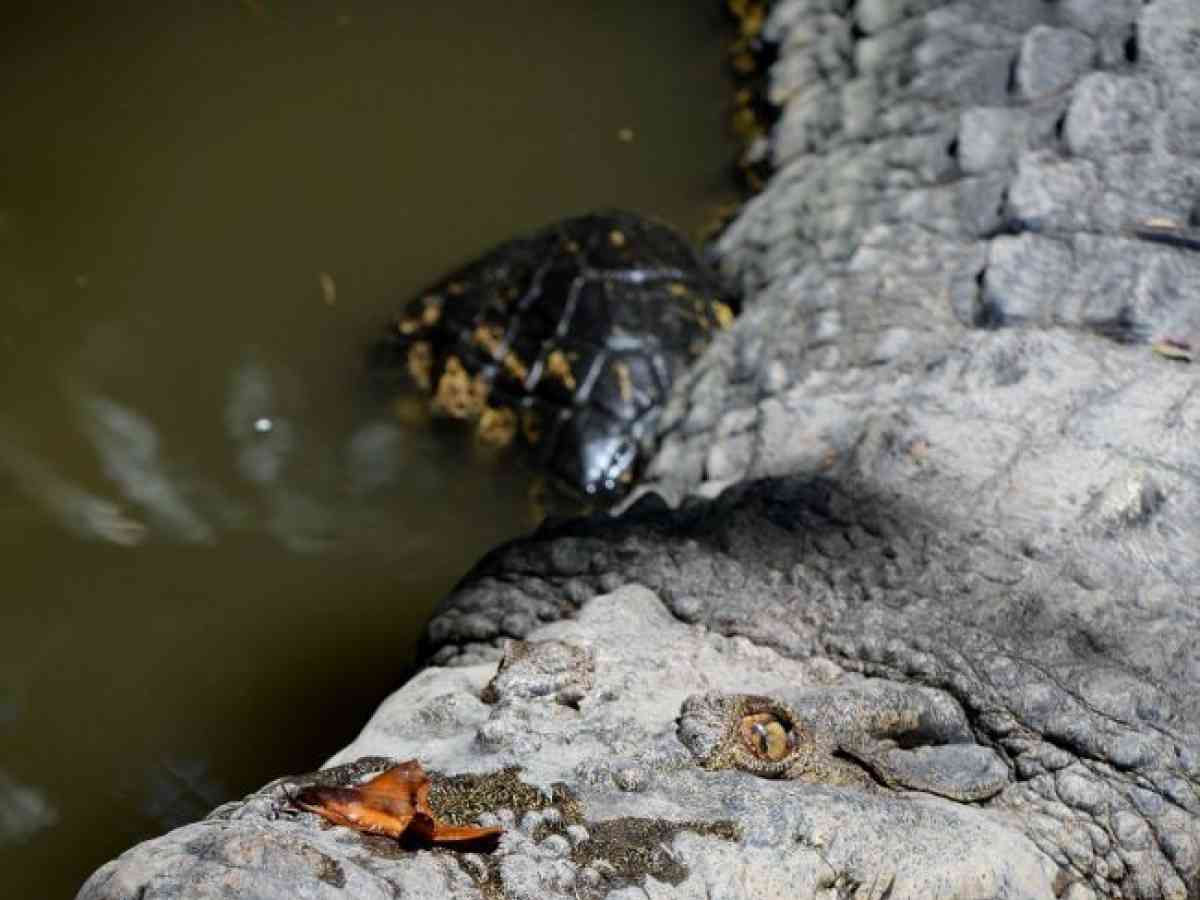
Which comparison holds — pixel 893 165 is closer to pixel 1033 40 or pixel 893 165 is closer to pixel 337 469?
pixel 1033 40

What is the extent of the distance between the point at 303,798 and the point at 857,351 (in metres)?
1.63

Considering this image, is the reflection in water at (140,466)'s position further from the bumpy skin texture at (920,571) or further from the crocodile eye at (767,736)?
the crocodile eye at (767,736)

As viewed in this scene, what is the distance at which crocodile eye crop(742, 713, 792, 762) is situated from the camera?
180cm

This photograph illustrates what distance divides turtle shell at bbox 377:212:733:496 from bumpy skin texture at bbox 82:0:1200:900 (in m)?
0.11

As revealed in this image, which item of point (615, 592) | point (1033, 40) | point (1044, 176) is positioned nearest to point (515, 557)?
point (615, 592)

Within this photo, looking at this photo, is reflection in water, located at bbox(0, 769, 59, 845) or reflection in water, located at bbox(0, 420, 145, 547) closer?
reflection in water, located at bbox(0, 769, 59, 845)

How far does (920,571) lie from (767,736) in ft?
1.68

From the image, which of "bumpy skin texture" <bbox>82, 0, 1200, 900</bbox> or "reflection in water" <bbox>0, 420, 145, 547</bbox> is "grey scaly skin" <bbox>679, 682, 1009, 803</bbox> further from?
"reflection in water" <bbox>0, 420, 145, 547</bbox>

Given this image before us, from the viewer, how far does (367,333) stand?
360 centimetres

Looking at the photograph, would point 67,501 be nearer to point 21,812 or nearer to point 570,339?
point 21,812

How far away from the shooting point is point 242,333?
3.59m

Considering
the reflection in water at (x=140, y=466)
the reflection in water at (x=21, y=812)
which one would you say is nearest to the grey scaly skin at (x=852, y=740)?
the reflection in water at (x=21, y=812)

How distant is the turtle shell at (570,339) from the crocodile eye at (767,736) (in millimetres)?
1387

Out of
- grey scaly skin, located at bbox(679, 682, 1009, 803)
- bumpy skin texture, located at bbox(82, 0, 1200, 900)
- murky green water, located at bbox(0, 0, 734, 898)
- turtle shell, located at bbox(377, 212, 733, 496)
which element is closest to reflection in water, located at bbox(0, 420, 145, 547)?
murky green water, located at bbox(0, 0, 734, 898)
